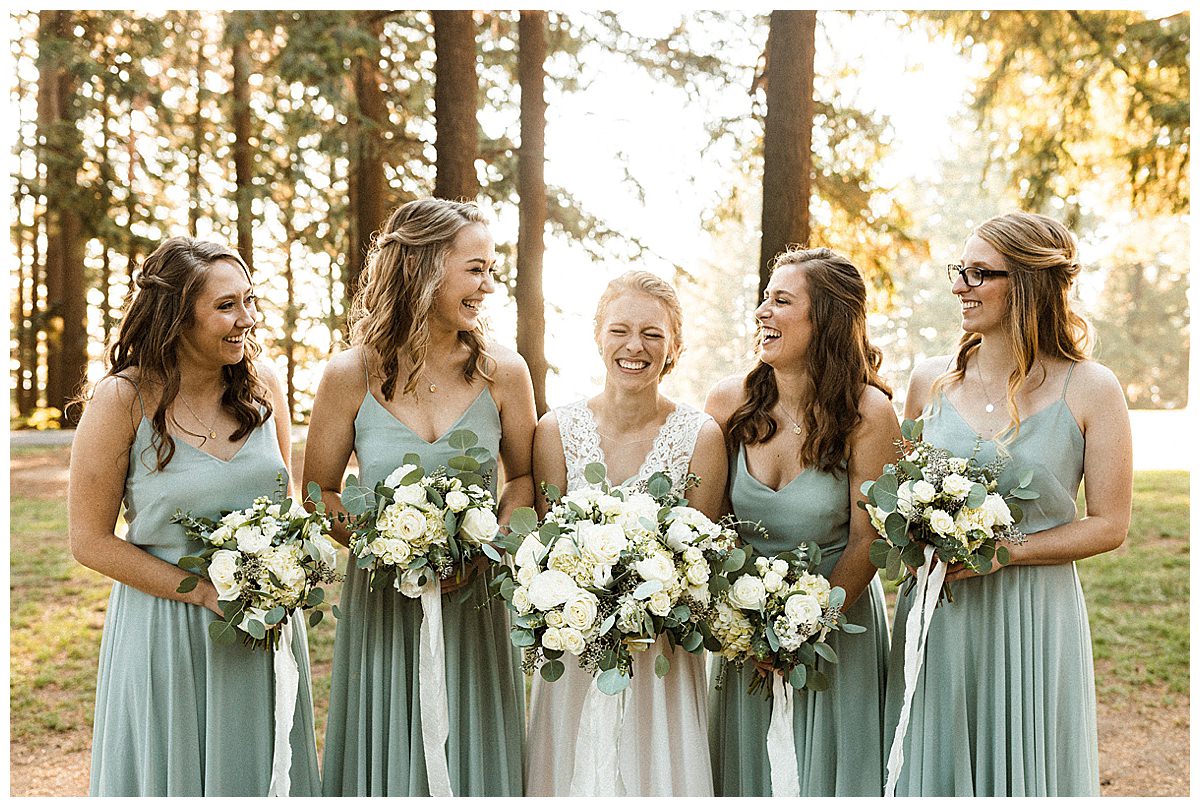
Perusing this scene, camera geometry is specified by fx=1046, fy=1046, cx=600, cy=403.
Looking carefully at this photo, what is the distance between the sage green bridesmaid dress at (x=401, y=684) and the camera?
3938mm

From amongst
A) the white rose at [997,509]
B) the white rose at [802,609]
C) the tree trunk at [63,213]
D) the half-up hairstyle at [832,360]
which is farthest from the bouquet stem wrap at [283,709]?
the tree trunk at [63,213]

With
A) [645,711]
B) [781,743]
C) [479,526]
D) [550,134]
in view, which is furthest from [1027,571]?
[550,134]

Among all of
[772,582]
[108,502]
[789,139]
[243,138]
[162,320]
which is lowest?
[772,582]

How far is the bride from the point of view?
→ 379 cm

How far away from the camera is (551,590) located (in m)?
3.30

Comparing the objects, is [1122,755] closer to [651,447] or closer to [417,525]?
[651,447]

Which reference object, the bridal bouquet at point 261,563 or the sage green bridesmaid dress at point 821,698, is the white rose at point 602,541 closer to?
the sage green bridesmaid dress at point 821,698

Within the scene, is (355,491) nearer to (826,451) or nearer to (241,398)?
(241,398)

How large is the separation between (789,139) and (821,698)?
4299mm

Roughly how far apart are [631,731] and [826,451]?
1264mm

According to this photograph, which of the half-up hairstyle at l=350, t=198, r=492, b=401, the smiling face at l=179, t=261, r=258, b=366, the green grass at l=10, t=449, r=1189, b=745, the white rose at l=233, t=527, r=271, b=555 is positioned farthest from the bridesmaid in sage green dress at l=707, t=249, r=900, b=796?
the green grass at l=10, t=449, r=1189, b=745

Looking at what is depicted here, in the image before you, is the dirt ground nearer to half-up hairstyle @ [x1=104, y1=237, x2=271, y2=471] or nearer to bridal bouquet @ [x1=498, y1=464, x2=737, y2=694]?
half-up hairstyle @ [x1=104, y1=237, x2=271, y2=471]
